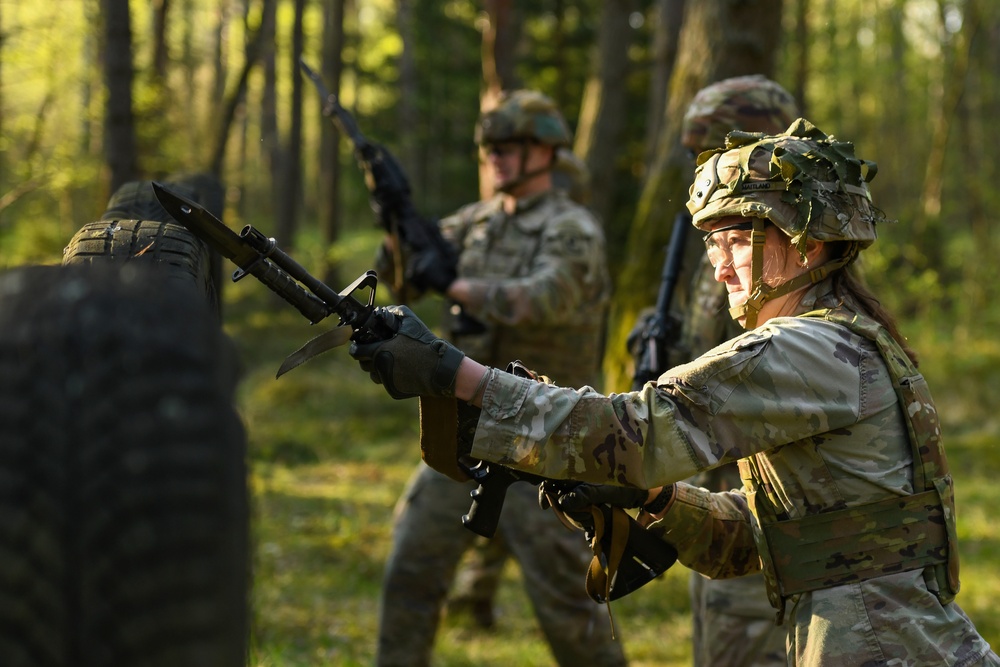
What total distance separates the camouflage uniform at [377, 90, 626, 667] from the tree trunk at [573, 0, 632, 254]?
6.99 meters

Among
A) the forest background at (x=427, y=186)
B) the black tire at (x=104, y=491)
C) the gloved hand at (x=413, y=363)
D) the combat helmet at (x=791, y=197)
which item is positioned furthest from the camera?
the forest background at (x=427, y=186)

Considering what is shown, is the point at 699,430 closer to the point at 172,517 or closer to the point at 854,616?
the point at 854,616

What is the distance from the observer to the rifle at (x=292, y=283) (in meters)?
2.38

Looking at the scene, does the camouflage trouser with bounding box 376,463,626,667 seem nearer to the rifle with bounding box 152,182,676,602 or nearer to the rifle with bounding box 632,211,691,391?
the rifle with bounding box 632,211,691,391

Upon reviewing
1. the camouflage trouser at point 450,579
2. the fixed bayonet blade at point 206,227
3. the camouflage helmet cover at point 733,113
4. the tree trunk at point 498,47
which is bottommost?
the camouflage trouser at point 450,579

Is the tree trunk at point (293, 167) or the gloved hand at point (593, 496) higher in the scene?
the tree trunk at point (293, 167)

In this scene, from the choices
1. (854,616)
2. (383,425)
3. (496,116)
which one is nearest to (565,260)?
(496,116)

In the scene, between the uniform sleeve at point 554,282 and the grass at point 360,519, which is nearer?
the uniform sleeve at point 554,282

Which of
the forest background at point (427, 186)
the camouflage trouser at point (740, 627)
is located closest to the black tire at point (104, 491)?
the forest background at point (427, 186)

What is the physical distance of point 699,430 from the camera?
234 centimetres

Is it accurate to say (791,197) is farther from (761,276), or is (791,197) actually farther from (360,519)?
(360,519)

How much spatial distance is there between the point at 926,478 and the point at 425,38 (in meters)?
18.9

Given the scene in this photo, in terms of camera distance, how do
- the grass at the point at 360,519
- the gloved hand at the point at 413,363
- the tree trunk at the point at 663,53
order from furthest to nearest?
the tree trunk at the point at 663,53 → the grass at the point at 360,519 → the gloved hand at the point at 413,363

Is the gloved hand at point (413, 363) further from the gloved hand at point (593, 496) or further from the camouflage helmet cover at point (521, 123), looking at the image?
the camouflage helmet cover at point (521, 123)
